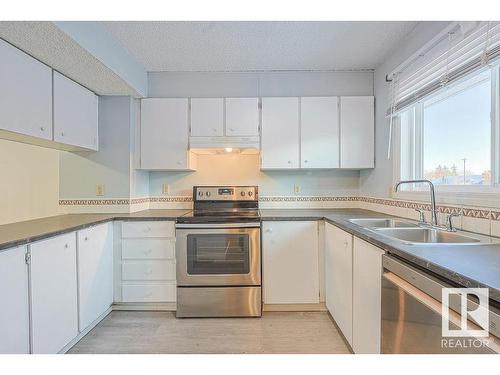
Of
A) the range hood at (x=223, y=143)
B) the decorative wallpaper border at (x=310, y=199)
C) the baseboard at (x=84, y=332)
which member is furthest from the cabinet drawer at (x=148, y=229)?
the decorative wallpaper border at (x=310, y=199)

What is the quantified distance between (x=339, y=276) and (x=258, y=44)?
1.97 meters

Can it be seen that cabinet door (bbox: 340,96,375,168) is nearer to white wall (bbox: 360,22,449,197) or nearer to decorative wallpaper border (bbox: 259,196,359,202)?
white wall (bbox: 360,22,449,197)

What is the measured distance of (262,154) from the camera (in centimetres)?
284

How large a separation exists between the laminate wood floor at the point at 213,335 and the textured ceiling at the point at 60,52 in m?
2.01

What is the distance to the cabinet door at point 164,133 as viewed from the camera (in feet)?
9.34

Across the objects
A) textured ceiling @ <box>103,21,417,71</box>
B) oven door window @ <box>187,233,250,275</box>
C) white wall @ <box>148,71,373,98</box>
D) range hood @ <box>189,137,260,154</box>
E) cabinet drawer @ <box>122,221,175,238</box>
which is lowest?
oven door window @ <box>187,233,250,275</box>

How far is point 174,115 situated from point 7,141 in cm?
135

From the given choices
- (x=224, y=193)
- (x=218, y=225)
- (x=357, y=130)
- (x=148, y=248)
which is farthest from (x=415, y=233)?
(x=148, y=248)

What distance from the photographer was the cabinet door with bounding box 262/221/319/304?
8.09 ft

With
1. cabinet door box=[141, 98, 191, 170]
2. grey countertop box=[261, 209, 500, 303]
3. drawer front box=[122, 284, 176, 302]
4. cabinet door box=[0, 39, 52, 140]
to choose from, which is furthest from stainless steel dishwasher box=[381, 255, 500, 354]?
cabinet door box=[0, 39, 52, 140]

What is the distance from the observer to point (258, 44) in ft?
7.75

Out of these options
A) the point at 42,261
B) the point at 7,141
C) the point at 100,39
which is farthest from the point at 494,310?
the point at 7,141

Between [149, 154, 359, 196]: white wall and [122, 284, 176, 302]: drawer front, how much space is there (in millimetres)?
1031

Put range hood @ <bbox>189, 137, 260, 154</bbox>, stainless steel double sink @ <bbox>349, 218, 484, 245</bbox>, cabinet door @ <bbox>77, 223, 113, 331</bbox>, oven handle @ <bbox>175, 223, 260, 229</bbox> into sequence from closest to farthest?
stainless steel double sink @ <bbox>349, 218, 484, 245</bbox> → cabinet door @ <bbox>77, 223, 113, 331</bbox> → oven handle @ <bbox>175, 223, 260, 229</bbox> → range hood @ <bbox>189, 137, 260, 154</bbox>
